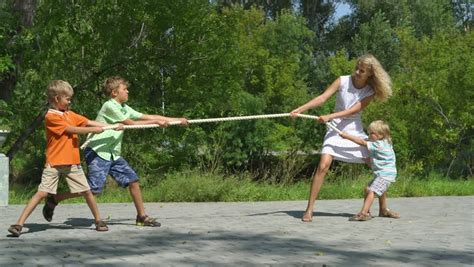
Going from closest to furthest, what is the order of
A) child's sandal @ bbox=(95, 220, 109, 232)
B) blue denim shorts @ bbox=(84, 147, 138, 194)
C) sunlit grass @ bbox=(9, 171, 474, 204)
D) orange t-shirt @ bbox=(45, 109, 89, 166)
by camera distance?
orange t-shirt @ bbox=(45, 109, 89, 166)
child's sandal @ bbox=(95, 220, 109, 232)
blue denim shorts @ bbox=(84, 147, 138, 194)
sunlit grass @ bbox=(9, 171, 474, 204)

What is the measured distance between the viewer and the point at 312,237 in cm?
734

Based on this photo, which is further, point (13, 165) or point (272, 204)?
point (13, 165)

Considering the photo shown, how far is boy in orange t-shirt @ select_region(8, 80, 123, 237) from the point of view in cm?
745

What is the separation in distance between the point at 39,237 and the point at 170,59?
1526cm

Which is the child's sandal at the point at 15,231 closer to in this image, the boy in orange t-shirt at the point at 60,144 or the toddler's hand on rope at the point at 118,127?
the boy in orange t-shirt at the point at 60,144

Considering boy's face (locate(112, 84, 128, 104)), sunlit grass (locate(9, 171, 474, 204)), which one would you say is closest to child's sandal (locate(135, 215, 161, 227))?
boy's face (locate(112, 84, 128, 104))

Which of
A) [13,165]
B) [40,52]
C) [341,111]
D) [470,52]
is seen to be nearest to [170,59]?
[40,52]

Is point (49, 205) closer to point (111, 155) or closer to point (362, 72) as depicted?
point (111, 155)

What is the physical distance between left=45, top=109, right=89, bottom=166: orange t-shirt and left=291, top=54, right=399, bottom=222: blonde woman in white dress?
2720mm

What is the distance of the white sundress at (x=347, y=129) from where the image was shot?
8805mm

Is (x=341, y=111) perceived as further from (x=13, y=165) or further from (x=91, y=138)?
(x=13, y=165)

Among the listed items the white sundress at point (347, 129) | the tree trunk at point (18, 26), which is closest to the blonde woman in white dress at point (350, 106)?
the white sundress at point (347, 129)

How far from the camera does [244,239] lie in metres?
7.19

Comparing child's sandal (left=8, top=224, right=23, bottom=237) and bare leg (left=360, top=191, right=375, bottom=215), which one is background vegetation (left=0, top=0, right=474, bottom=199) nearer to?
bare leg (left=360, top=191, right=375, bottom=215)
